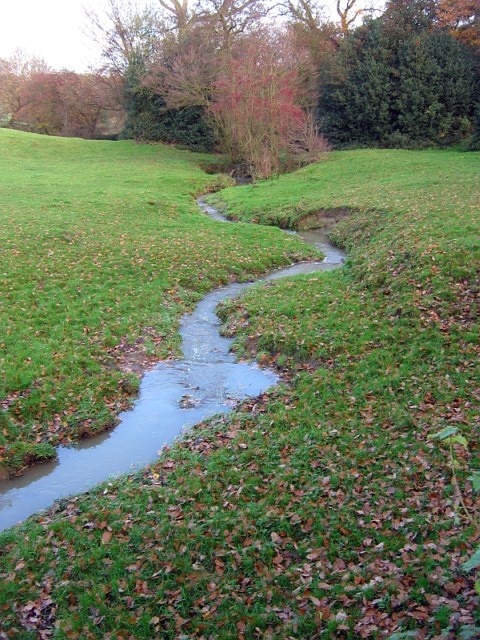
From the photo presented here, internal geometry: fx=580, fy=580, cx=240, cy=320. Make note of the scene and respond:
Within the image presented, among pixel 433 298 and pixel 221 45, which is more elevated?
pixel 221 45

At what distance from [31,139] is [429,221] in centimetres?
3992

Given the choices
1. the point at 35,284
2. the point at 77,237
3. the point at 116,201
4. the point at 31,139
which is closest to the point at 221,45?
the point at 31,139

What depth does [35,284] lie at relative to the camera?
1595 centimetres

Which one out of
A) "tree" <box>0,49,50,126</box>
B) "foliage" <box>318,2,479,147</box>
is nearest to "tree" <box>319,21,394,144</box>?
"foliage" <box>318,2,479,147</box>

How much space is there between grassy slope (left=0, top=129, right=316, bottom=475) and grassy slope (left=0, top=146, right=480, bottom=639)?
239 cm

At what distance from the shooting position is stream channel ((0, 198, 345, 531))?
29.0 feet

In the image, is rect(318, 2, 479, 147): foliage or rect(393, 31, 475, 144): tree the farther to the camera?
rect(318, 2, 479, 147): foliage

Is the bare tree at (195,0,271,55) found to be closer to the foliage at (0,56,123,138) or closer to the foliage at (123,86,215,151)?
the foliage at (123,86,215,151)

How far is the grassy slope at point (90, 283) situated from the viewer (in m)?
10.7

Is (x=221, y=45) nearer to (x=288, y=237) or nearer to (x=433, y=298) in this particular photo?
(x=288, y=237)

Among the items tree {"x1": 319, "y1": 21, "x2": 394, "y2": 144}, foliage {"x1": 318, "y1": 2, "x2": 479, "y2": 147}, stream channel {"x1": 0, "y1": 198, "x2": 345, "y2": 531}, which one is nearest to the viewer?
stream channel {"x1": 0, "y1": 198, "x2": 345, "y2": 531}

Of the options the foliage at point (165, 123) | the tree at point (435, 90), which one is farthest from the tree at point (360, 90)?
the foliage at point (165, 123)

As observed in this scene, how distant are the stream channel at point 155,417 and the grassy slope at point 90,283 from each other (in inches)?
13.9

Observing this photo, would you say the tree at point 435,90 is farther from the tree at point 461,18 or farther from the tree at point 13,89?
the tree at point 13,89
